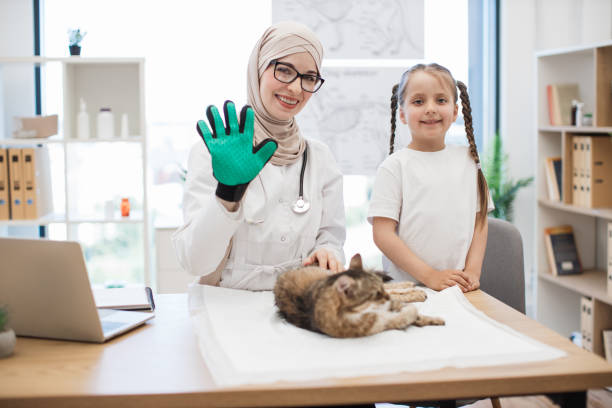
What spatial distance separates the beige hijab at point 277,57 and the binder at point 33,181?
1940 millimetres

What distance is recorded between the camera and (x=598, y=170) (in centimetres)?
291

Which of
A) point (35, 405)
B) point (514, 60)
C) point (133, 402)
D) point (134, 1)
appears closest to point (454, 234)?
point (133, 402)

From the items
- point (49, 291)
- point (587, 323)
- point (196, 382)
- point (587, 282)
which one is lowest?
point (587, 323)

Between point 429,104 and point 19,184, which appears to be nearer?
point 429,104

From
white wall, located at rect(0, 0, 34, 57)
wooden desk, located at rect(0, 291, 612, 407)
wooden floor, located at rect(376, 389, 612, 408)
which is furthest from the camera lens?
white wall, located at rect(0, 0, 34, 57)

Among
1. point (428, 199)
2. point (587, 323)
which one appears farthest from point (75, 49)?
point (587, 323)

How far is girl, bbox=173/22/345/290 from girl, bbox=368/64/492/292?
172 mm

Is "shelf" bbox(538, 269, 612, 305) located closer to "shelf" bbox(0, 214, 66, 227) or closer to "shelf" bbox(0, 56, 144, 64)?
"shelf" bbox(0, 56, 144, 64)

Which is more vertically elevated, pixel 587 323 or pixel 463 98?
pixel 463 98

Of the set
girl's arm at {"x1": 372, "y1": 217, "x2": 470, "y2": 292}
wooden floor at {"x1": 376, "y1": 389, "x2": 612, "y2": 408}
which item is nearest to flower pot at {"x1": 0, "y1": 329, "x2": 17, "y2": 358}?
girl's arm at {"x1": 372, "y1": 217, "x2": 470, "y2": 292}

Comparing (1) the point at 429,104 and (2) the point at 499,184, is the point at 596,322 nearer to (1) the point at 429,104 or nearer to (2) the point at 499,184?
(2) the point at 499,184

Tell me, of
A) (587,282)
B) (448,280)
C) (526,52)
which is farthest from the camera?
(526,52)

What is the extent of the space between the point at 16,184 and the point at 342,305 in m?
2.63

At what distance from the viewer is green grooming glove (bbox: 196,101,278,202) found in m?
1.14
